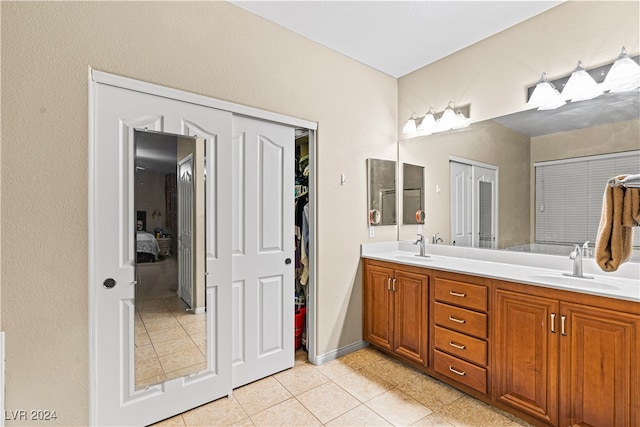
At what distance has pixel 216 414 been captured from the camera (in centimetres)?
196

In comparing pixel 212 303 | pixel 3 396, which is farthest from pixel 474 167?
pixel 3 396

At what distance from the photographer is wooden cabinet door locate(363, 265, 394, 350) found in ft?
8.82

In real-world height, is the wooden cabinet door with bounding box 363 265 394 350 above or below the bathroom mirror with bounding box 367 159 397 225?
below

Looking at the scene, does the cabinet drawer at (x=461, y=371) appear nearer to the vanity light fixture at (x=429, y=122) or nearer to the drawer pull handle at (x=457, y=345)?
the drawer pull handle at (x=457, y=345)

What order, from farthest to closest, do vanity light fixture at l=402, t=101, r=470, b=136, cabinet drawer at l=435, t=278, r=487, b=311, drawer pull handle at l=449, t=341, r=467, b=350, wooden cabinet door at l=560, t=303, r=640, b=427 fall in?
vanity light fixture at l=402, t=101, r=470, b=136 < drawer pull handle at l=449, t=341, r=467, b=350 < cabinet drawer at l=435, t=278, r=487, b=311 < wooden cabinet door at l=560, t=303, r=640, b=427

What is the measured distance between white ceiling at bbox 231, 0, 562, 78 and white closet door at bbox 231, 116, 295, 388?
2.64 feet

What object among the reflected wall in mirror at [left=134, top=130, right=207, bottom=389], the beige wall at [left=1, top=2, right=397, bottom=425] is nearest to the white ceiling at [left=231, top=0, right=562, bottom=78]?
the beige wall at [left=1, top=2, right=397, bottom=425]

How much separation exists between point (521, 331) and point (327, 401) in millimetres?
1333

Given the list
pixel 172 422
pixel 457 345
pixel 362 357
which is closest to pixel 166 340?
pixel 172 422

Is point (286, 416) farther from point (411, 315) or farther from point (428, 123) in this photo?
point (428, 123)

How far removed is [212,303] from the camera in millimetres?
2086

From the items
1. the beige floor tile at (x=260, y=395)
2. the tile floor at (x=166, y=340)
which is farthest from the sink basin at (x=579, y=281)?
the tile floor at (x=166, y=340)

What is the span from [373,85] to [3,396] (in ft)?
11.0

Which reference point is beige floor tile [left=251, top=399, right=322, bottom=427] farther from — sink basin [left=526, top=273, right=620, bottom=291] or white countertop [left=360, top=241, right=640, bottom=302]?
sink basin [left=526, top=273, right=620, bottom=291]
